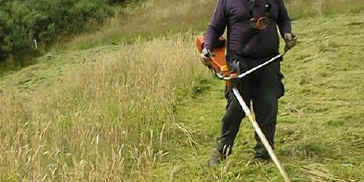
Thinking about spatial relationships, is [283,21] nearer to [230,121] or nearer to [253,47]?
[253,47]

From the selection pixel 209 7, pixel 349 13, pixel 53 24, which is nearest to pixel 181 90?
pixel 349 13

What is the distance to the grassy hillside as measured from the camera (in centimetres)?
331

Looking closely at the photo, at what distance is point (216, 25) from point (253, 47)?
30cm

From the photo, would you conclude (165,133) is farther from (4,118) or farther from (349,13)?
(349,13)

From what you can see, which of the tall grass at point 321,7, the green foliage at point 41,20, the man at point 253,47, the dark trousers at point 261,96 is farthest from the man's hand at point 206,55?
the green foliage at point 41,20

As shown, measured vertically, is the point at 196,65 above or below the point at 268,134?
below

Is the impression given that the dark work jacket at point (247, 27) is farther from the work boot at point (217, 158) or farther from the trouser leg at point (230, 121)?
the work boot at point (217, 158)

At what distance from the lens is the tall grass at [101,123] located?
3203mm

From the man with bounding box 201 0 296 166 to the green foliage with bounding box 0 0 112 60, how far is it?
11.9 meters

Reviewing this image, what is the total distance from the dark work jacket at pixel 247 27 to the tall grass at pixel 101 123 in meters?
0.93

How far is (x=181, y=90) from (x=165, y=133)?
157cm

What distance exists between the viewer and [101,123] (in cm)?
427

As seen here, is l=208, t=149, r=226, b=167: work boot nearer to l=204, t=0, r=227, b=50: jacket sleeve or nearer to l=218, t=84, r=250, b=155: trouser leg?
l=218, t=84, r=250, b=155: trouser leg

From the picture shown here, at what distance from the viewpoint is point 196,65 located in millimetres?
6613
